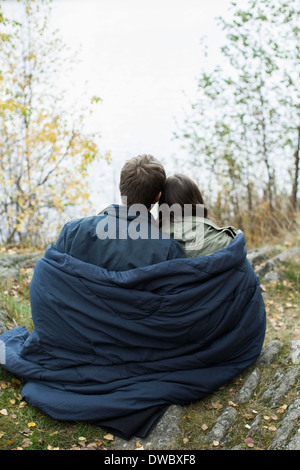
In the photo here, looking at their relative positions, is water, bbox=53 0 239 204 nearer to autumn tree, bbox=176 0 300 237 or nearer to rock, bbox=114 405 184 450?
autumn tree, bbox=176 0 300 237

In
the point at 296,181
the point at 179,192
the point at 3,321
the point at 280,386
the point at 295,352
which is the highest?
the point at 179,192

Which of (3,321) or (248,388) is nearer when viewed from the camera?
(248,388)

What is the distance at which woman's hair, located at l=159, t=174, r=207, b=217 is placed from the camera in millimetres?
3088

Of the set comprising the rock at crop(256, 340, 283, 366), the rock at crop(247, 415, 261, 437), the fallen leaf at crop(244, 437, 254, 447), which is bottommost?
the fallen leaf at crop(244, 437, 254, 447)

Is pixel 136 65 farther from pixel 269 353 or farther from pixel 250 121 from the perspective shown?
pixel 269 353

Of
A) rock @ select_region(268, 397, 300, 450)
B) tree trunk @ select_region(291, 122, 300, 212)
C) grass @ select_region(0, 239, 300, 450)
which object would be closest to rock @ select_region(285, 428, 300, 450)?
rock @ select_region(268, 397, 300, 450)

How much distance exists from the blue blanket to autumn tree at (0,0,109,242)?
4.51m

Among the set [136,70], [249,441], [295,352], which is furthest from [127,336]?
Answer: [136,70]

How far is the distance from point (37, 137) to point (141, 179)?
4.84 metres

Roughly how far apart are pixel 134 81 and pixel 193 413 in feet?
38.9

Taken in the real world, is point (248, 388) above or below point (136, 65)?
below

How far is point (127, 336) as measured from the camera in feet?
9.58

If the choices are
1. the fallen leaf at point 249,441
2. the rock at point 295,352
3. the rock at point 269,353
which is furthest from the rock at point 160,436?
the rock at point 295,352

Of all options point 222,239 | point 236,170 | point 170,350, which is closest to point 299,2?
point 236,170
